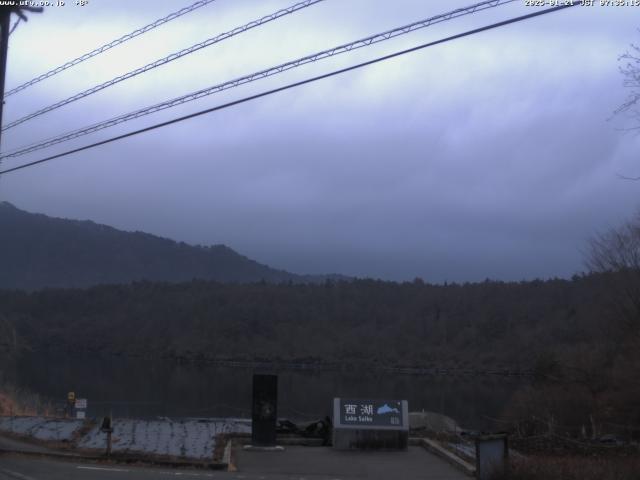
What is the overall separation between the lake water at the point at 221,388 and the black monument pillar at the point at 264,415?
74.3 ft

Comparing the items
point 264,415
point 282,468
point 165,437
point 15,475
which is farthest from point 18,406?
point 15,475

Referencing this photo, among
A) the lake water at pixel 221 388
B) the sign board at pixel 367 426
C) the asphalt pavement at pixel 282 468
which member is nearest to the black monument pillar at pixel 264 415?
the asphalt pavement at pixel 282 468

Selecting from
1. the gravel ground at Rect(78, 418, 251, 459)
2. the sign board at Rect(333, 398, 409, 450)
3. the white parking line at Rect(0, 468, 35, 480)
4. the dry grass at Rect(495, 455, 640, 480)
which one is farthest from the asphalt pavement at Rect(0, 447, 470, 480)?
the dry grass at Rect(495, 455, 640, 480)

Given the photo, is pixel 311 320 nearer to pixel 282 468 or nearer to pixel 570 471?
pixel 282 468

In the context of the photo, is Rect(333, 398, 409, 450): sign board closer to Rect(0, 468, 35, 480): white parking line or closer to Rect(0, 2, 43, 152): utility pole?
Rect(0, 468, 35, 480): white parking line

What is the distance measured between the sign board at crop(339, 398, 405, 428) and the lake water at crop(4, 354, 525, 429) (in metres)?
22.6

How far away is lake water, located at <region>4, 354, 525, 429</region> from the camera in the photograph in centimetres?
5822

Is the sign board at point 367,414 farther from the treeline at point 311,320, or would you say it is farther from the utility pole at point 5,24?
the treeline at point 311,320

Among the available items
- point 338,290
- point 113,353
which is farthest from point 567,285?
point 113,353

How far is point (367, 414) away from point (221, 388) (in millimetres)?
64937

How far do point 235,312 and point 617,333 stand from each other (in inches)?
4485

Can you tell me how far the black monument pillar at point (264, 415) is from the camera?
20.0 metres

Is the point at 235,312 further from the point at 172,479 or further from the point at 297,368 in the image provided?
the point at 172,479

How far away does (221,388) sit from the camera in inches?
3297
